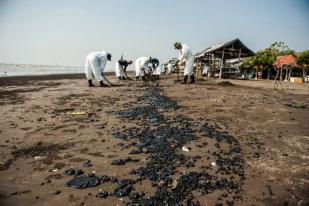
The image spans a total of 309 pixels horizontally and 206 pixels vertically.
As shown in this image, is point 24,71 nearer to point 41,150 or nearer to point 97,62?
point 97,62

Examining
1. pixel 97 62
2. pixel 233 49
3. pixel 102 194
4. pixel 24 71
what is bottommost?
pixel 102 194

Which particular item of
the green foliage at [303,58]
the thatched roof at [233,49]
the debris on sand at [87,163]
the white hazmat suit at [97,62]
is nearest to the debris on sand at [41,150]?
the debris on sand at [87,163]

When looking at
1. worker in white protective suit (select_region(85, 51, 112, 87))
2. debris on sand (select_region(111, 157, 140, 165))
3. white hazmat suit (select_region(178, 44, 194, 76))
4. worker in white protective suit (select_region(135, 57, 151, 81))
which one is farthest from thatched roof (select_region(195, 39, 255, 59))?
debris on sand (select_region(111, 157, 140, 165))

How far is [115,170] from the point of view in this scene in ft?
9.89

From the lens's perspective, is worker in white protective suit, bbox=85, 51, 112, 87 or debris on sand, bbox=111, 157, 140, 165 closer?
debris on sand, bbox=111, 157, 140, 165

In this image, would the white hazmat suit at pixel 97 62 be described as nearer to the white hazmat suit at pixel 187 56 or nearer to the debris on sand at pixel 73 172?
the white hazmat suit at pixel 187 56

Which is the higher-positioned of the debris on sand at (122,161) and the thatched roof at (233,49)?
the thatched roof at (233,49)

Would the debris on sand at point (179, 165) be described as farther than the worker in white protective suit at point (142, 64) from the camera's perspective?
No

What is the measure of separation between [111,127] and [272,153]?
9.16ft

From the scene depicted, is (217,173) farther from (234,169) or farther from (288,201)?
(288,201)

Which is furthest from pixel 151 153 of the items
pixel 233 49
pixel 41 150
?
pixel 233 49

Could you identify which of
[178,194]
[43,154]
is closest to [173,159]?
[178,194]

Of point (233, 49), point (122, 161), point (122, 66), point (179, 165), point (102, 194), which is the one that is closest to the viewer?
point (102, 194)

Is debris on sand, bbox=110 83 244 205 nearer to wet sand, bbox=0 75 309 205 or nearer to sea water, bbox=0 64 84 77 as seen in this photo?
wet sand, bbox=0 75 309 205
